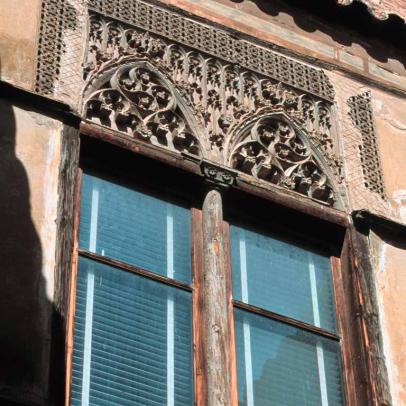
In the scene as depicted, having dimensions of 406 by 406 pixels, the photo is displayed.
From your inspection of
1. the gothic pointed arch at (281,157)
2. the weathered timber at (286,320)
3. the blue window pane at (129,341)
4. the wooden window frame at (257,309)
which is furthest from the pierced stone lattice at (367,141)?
the blue window pane at (129,341)

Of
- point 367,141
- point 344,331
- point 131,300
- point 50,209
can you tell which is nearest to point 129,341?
point 131,300

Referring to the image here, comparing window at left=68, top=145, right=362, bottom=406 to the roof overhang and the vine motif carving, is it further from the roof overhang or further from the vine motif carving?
the roof overhang

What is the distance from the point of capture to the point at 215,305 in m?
8.66

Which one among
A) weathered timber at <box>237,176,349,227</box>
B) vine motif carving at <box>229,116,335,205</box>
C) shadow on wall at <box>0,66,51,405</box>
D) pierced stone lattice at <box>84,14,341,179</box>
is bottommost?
shadow on wall at <box>0,66,51,405</box>

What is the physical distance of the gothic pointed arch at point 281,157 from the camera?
9.46 m

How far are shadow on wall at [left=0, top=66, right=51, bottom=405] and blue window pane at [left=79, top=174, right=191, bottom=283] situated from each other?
1.66 feet

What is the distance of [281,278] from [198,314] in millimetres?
748

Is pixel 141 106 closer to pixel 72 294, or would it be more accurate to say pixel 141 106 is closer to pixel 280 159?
pixel 280 159

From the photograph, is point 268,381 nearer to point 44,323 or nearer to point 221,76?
point 44,323

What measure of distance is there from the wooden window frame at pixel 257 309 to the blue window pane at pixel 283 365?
5cm

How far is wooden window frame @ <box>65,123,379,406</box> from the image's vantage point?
847cm

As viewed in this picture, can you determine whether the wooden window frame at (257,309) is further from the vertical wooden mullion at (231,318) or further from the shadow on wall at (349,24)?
the shadow on wall at (349,24)

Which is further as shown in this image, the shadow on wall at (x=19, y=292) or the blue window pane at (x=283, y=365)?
the blue window pane at (x=283, y=365)

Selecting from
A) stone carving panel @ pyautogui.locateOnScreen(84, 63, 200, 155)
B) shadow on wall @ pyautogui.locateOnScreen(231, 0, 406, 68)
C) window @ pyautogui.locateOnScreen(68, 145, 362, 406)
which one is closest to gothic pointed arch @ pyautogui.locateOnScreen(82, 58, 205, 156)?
stone carving panel @ pyautogui.locateOnScreen(84, 63, 200, 155)
